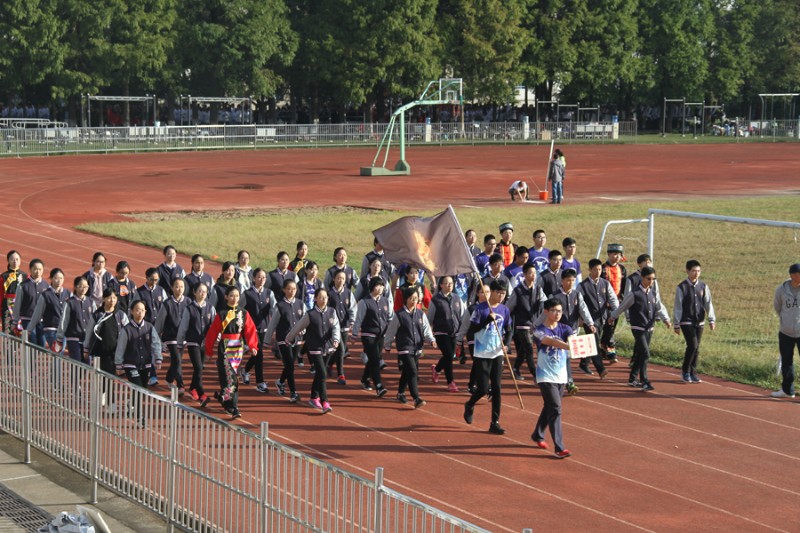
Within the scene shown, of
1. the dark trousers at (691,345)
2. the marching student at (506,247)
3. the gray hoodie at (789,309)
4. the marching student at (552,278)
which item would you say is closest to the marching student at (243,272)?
the marching student at (506,247)

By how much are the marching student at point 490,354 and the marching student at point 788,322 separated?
4.00 metres

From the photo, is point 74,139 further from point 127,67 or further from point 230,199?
point 230,199

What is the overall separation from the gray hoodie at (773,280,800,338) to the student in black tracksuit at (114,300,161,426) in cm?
798

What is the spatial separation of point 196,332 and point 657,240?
52.1 ft

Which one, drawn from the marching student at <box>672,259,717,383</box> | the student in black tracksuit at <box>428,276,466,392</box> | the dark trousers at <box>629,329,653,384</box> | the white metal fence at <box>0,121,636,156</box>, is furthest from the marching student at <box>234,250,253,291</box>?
the white metal fence at <box>0,121,636,156</box>

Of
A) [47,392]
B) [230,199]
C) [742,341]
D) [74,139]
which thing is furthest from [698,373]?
[74,139]

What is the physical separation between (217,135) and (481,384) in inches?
1938

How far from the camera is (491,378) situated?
43.2 feet

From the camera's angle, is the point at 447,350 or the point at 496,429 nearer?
the point at 496,429

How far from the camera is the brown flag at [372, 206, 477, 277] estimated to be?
14086mm

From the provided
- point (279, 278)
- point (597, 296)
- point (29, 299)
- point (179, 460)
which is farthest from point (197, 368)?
point (597, 296)

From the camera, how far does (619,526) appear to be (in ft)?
33.4

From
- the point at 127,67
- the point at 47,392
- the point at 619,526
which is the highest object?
the point at 127,67

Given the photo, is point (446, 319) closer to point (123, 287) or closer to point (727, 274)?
point (123, 287)
